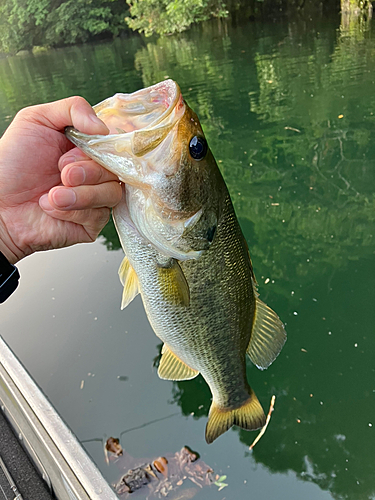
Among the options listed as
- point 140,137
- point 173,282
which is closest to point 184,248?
point 173,282

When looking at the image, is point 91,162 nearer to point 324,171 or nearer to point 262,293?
point 262,293

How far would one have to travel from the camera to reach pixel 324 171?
17.8 ft

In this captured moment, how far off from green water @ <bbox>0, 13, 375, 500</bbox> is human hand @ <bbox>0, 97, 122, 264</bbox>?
70.1 inches

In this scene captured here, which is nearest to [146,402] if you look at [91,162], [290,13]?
[91,162]

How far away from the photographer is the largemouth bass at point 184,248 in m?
1.12

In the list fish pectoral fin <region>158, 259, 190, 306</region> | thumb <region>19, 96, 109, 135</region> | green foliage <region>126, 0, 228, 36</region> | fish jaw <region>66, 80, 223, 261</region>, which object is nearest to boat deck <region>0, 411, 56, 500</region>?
fish pectoral fin <region>158, 259, 190, 306</region>

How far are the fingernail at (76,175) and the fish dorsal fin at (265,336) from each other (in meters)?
0.85

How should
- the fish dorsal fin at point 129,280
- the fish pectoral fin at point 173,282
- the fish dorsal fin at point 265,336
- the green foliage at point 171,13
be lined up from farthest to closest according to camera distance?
the green foliage at point 171,13, the fish dorsal fin at point 265,336, the fish dorsal fin at point 129,280, the fish pectoral fin at point 173,282

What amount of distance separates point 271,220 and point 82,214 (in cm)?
364

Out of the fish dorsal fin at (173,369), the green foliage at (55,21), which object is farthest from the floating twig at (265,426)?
the green foliage at (55,21)

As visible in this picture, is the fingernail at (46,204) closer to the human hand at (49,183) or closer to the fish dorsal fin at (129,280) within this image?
the human hand at (49,183)

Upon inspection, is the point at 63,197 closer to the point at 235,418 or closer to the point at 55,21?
the point at 235,418

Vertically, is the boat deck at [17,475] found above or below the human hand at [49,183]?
below

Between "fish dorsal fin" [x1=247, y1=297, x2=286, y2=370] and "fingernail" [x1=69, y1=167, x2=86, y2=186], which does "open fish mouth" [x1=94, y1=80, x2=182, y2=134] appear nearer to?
"fingernail" [x1=69, y1=167, x2=86, y2=186]
